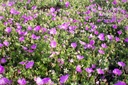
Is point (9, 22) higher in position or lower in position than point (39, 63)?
higher

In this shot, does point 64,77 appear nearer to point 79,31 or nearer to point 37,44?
point 37,44

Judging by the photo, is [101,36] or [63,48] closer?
[63,48]

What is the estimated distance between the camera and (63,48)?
13.9 ft

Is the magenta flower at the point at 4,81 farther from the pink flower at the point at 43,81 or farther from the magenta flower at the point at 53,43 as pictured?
the magenta flower at the point at 53,43

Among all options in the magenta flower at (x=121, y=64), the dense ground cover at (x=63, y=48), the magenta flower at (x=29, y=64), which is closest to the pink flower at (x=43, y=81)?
the dense ground cover at (x=63, y=48)

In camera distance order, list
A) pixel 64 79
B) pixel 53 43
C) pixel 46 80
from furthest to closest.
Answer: pixel 53 43 → pixel 64 79 → pixel 46 80

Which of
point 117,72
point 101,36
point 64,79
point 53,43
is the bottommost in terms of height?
point 117,72

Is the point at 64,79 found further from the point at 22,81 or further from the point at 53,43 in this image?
the point at 53,43

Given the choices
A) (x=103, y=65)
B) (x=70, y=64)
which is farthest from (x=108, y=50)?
(x=70, y=64)

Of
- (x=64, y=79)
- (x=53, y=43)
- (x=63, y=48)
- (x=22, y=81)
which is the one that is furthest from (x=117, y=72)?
(x=22, y=81)

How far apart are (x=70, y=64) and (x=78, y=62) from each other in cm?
14

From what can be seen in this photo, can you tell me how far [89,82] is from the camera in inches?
145

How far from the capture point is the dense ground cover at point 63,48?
370 cm

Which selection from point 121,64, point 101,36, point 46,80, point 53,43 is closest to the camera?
point 46,80
